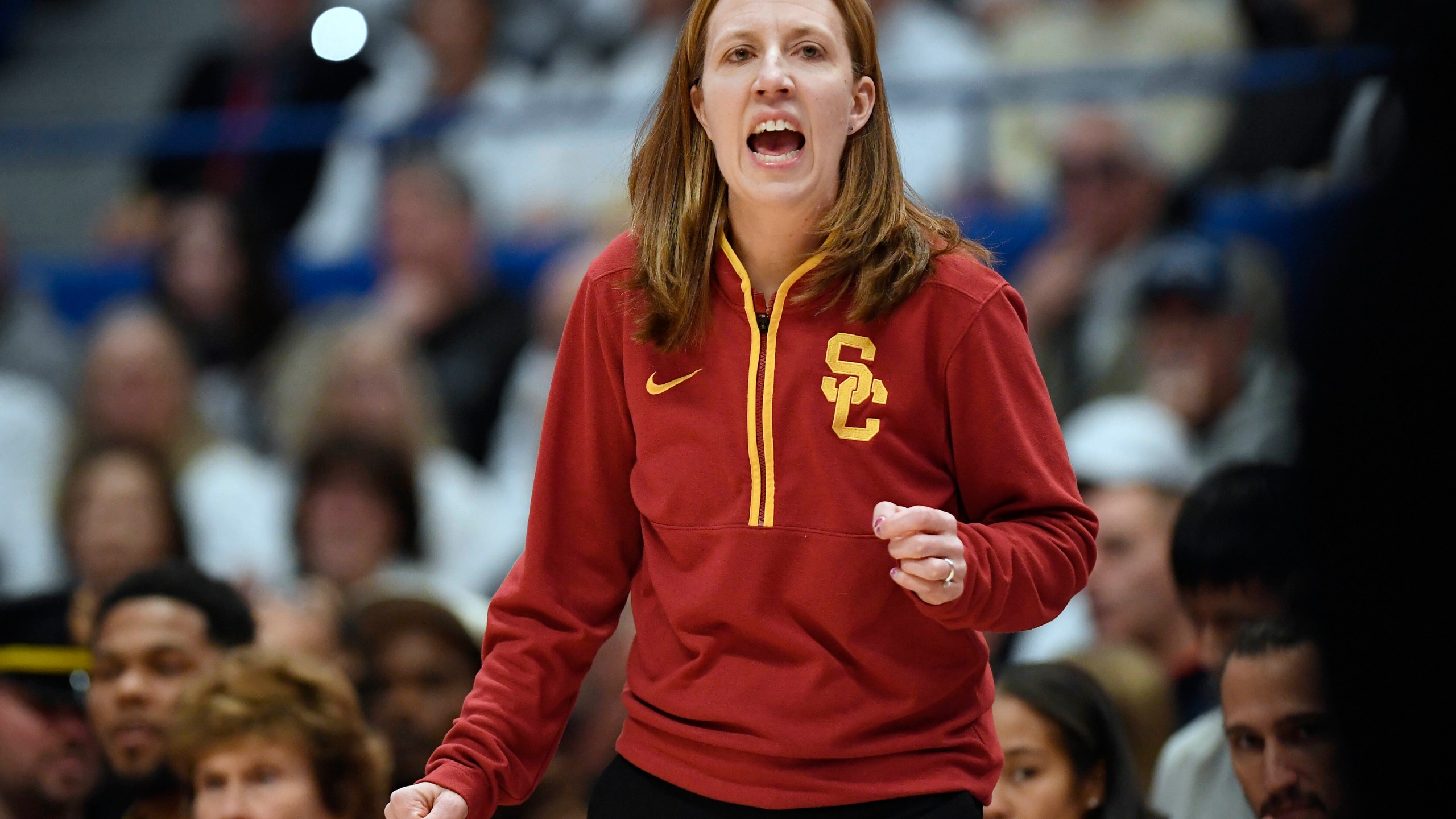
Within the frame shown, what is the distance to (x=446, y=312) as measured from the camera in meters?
5.88

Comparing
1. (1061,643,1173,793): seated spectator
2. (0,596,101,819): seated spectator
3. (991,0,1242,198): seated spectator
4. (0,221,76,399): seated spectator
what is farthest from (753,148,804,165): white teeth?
(0,221,76,399): seated spectator

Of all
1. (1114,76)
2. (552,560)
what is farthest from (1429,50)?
(1114,76)

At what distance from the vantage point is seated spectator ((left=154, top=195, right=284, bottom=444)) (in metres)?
6.07

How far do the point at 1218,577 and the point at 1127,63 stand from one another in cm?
281

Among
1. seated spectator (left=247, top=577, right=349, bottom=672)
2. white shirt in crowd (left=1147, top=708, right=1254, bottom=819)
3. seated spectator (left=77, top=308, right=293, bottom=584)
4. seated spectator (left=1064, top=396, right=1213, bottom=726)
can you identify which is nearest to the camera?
white shirt in crowd (left=1147, top=708, right=1254, bottom=819)

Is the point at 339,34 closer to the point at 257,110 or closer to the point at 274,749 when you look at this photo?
the point at 257,110

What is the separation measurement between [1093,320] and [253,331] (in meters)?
3.03

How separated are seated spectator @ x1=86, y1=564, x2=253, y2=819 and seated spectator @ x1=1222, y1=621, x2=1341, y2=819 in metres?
2.04

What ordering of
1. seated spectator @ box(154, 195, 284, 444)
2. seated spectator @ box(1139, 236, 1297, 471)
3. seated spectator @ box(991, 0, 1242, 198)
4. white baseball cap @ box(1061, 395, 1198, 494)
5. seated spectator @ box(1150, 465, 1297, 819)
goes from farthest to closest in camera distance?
seated spectator @ box(154, 195, 284, 444) → seated spectator @ box(991, 0, 1242, 198) → seated spectator @ box(1139, 236, 1297, 471) → white baseball cap @ box(1061, 395, 1198, 494) → seated spectator @ box(1150, 465, 1297, 819)

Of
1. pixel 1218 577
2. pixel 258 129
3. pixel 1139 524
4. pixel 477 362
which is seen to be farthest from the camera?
pixel 258 129

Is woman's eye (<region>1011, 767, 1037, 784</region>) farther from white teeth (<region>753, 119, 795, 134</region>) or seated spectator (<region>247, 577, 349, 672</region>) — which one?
seated spectator (<region>247, 577, 349, 672</region>)

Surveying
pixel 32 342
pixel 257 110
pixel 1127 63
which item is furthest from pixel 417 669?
pixel 257 110

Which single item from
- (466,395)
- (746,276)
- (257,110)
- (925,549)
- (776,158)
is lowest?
(466,395)

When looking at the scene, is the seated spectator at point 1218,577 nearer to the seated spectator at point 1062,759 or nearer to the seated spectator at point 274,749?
the seated spectator at point 1062,759
